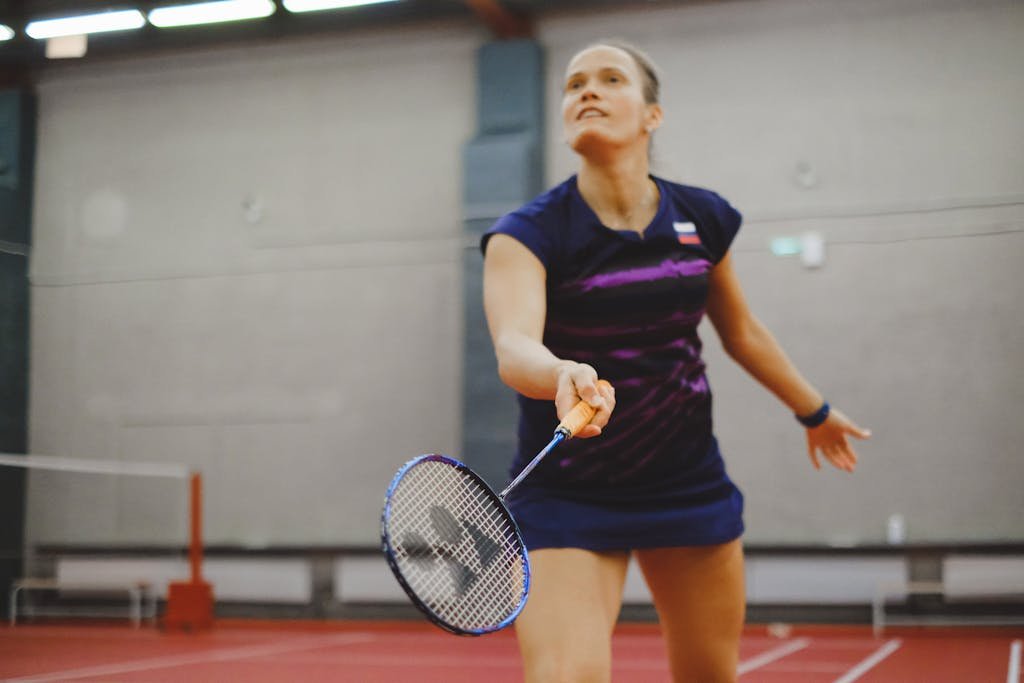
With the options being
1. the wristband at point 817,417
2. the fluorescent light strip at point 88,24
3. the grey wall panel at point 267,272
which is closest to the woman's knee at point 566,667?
the wristband at point 817,417

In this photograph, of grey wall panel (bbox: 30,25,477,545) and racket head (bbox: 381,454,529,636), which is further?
grey wall panel (bbox: 30,25,477,545)

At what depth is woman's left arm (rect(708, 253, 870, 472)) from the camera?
2850 millimetres

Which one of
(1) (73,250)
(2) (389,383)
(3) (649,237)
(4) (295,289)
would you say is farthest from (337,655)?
(3) (649,237)

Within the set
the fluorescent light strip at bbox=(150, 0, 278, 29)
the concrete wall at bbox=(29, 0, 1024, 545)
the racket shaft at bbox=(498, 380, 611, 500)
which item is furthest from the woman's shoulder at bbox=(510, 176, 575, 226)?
the fluorescent light strip at bbox=(150, 0, 278, 29)

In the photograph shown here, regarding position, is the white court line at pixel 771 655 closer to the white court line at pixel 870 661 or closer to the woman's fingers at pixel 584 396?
the white court line at pixel 870 661

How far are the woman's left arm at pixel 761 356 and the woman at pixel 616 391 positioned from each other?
175 millimetres

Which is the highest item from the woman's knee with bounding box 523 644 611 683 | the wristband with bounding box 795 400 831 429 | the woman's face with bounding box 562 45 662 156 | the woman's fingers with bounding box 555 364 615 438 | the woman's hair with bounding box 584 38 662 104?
the woman's hair with bounding box 584 38 662 104

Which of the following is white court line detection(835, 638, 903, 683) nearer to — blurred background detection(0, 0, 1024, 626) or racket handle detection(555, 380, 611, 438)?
blurred background detection(0, 0, 1024, 626)

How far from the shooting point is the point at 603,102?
8.45ft

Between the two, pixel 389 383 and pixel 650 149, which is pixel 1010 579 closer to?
pixel 389 383

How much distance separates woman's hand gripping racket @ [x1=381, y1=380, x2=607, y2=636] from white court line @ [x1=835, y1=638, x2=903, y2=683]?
467 centimetres

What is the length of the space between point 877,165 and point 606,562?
837 cm

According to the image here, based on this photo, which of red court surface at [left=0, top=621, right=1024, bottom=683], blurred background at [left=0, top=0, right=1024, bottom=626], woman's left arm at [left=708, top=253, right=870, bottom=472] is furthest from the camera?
blurred background at [left=0, top=0, right=1024, bottom=626]

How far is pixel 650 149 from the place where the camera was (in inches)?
117
